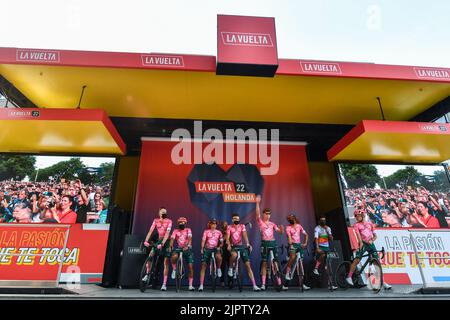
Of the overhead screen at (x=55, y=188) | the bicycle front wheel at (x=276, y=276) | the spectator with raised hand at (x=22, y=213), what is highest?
the overhead screen at (x=55, y=188)

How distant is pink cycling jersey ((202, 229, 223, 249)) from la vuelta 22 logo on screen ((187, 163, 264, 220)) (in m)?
1.58

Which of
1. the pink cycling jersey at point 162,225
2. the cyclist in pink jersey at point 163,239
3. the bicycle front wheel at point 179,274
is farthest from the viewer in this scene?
the pink cycling jersey at point 162,225

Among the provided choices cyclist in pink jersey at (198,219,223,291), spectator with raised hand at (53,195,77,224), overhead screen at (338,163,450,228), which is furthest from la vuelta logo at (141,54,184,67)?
overhead screen at (338,163,450,228)

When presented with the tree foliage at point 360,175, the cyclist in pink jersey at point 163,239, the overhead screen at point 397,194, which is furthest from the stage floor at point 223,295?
the tree foliage at point 360,175

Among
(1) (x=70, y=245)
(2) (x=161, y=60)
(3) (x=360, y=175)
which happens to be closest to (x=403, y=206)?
(3) (x=360, y=175)

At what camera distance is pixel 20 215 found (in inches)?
283

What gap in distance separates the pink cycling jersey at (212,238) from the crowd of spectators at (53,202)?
9.84ft

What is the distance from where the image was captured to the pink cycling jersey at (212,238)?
240 inches

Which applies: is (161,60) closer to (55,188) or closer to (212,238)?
(212,238)

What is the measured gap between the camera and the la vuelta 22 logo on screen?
25.9 ft

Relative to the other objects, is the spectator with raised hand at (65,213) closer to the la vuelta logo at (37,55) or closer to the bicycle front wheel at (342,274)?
the la vuelta logo at (37,55)

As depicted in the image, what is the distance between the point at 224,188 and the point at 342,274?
3.72 meters

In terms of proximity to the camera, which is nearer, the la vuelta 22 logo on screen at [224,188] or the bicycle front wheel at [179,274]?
the bicycle front wheel at [179,274]
